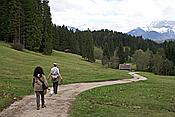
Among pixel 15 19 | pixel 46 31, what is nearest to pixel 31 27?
pixel 15 19

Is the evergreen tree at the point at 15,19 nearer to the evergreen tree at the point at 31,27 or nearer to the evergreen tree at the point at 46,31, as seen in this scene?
the evergreen tree at the point at 31,27

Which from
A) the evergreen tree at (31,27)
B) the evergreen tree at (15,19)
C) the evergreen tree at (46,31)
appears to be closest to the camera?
the evergreen tree at (15,19)

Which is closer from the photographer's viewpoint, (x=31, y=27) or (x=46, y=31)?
(x=31, y=27)

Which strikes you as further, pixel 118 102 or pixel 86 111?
pixel 118 102

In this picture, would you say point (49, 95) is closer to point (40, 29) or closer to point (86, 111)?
point (86, 111)

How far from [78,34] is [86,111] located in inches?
6295

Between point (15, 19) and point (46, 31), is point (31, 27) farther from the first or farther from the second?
point (46, 31)

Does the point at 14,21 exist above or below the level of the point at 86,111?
above

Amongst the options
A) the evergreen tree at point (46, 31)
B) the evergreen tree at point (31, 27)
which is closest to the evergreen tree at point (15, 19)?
the evergreen tree at point (31, 27)

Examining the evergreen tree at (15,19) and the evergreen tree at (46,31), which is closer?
the evergreen tree at (15,19)

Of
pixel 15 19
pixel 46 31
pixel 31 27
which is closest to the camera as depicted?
pixel 15 19

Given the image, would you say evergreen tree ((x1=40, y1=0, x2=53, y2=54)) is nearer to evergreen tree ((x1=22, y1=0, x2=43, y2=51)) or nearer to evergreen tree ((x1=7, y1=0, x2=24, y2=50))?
evergreen tree ((x1=22, y1=0, x2=43, y2=51))

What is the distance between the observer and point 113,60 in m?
150

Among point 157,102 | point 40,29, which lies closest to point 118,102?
point 157,102
